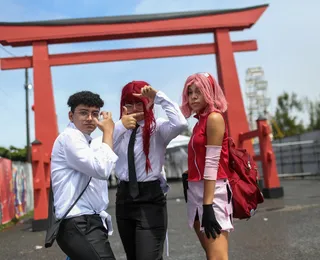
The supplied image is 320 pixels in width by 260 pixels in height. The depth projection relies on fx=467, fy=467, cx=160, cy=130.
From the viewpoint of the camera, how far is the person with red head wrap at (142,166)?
2.80 meters

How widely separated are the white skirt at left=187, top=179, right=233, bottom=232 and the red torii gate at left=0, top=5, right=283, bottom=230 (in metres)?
7.31

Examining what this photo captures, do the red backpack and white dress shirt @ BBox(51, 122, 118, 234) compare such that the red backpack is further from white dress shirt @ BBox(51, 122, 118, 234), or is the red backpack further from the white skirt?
white dress shirt @ BBox(51, 122, 118, 234)

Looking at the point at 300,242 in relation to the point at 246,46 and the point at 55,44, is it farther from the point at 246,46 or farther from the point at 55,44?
the point at 55,44

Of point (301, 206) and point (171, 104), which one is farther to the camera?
point (301, 206)

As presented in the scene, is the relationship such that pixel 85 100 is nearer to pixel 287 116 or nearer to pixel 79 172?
pixel 79 172

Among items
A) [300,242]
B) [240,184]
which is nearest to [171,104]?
[240,184]

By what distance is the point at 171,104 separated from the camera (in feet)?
9.29

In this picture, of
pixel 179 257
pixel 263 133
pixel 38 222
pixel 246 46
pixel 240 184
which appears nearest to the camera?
pixel 240 184

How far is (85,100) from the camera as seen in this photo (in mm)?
2611

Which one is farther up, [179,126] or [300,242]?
[179,126]

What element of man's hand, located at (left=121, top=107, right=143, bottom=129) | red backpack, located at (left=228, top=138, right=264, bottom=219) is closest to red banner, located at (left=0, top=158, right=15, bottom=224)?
man's hand, located at (left=121, top=107, right=143, bottom=129)

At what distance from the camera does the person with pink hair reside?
265 centimetres

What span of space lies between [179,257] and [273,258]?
3.24ft

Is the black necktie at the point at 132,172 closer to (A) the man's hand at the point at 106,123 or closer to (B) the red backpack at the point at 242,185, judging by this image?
(A) the man's hand at the point at 106,123
